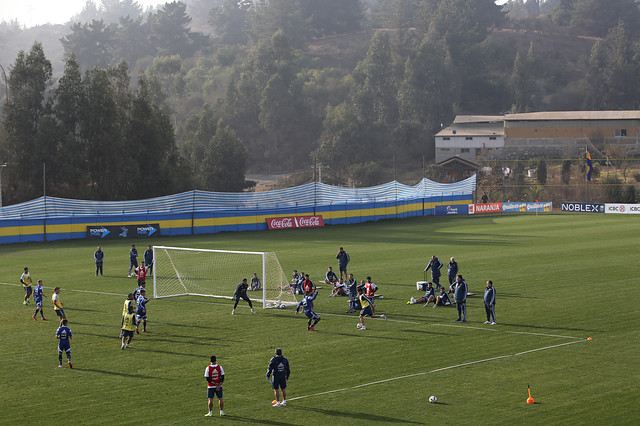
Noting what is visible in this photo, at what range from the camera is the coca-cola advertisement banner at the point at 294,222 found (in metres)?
74.4

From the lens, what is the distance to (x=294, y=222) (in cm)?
7569

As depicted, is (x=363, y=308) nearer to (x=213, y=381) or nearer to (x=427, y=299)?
(x=427, y=299)

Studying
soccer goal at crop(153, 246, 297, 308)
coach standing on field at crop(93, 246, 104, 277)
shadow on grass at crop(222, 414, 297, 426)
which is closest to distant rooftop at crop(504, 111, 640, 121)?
soccer goal at crop(153, 246, 297, 308)

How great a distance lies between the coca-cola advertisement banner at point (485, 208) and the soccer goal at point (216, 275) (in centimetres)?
4969

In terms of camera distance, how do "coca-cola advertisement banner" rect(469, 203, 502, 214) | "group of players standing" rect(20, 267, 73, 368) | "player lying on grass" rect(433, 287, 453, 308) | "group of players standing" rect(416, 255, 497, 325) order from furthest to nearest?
1. "coca-cola advertisement banner" rect(469, 203, 502, 214)
2. "player lying on grass" rect(433, 287, 453, 308)
3. "group of players standing" rect(416, 255, 497, 325)
4. "group of players standing" rect(20, 267, 73, 368)

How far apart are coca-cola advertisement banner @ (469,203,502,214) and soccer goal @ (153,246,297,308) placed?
49.7 m

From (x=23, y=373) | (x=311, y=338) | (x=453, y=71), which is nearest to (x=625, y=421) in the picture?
(x=311, y=338)

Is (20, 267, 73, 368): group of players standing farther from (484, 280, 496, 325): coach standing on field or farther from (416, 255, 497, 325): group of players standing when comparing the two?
(484, 280, 496, 325): coach standing on field

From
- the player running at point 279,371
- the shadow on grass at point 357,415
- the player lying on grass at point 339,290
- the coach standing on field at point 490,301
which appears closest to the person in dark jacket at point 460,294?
the coach standing on field at point 490,301

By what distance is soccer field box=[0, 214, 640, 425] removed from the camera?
19.0 meters

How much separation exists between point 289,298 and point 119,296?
335 inches

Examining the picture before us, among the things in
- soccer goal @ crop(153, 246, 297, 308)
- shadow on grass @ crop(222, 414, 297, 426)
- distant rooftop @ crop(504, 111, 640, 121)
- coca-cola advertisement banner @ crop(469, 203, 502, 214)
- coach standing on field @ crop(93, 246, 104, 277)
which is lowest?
shadow on grass @ crop(222, 414, 297, 426)

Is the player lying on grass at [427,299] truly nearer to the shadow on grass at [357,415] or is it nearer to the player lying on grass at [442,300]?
the player lying on grass at [442,300]

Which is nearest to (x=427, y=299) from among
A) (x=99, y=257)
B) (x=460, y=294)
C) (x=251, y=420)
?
(x=460, y=294)
